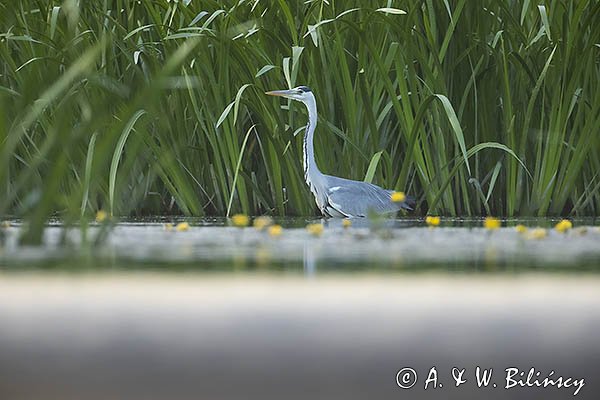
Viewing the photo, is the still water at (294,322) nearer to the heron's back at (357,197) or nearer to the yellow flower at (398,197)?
the yellow flower at (398,197)

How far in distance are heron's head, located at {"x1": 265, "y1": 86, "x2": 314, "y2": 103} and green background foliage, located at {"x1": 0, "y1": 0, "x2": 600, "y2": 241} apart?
8cm

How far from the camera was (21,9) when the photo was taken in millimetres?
6203

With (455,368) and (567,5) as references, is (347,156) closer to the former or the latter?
(567,5)

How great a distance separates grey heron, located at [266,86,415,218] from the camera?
5.83 metres

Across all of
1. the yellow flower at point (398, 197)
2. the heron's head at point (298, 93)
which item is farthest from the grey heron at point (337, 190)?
the yellow flower at point (398, 197)

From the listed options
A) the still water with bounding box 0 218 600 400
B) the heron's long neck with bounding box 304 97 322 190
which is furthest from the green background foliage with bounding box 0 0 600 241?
the still water with bounding box 0 218 600 400

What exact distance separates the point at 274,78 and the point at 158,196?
93cm

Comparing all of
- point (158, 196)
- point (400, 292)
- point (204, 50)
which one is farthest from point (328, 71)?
point (400, 292)

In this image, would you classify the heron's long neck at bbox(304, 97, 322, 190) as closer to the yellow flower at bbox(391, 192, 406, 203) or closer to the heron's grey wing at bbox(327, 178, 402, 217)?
the heron's grey wing at bbox(327, 178, 402, 217)

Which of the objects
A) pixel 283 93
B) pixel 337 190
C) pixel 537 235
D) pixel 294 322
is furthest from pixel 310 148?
pixel 294 322

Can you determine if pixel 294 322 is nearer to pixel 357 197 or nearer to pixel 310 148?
pixel 357 197

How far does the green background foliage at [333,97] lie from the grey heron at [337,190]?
10 centimetres

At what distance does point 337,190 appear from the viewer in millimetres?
5953

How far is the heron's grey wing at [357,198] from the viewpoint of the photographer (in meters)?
5.86
